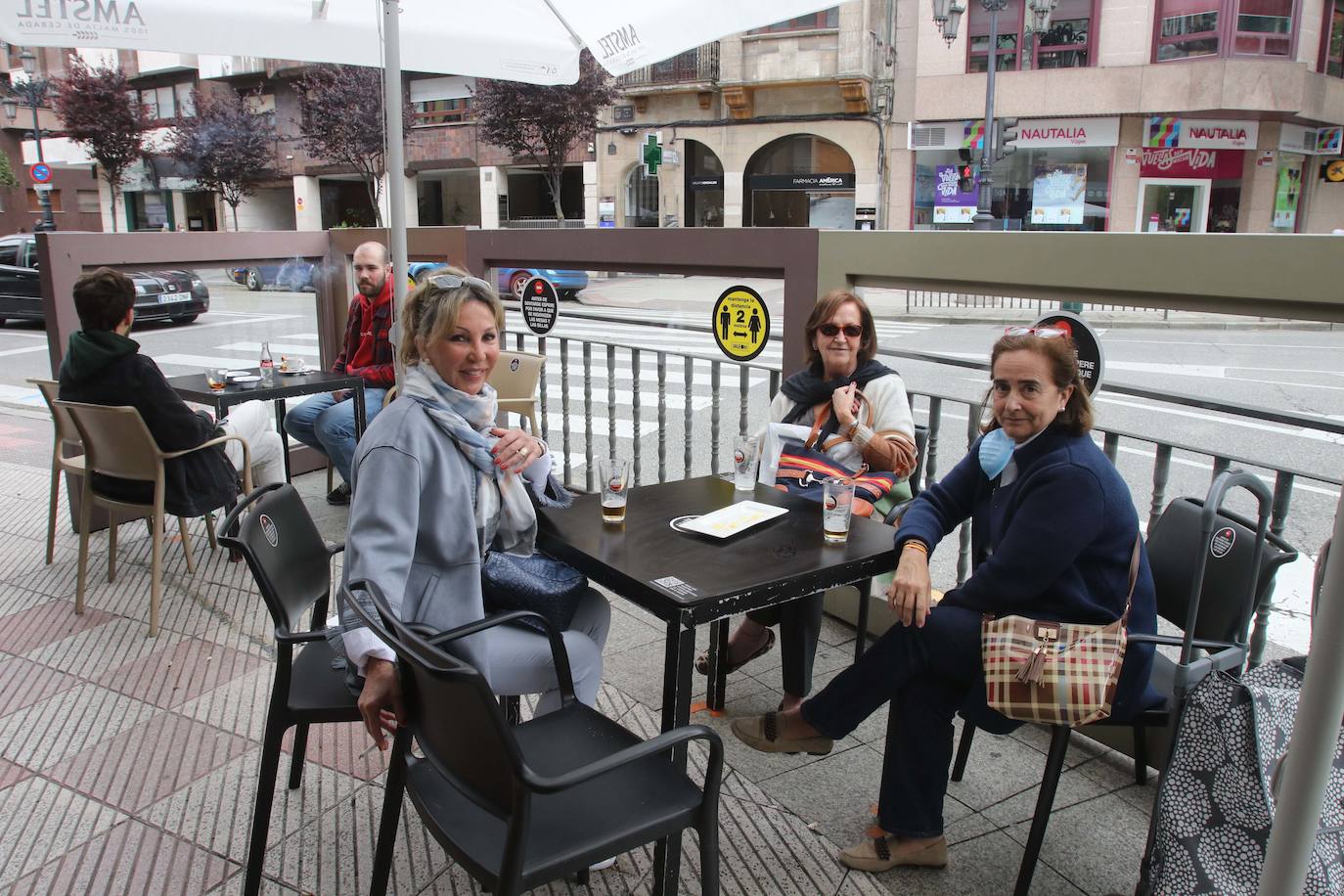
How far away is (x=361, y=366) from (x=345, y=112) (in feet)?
72.9

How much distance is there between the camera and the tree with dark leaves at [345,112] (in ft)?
80.8

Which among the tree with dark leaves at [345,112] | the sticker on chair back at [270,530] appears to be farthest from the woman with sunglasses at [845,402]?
the tree with dark leaves at [345,112]

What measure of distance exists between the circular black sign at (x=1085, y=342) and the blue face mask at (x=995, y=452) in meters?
0.63

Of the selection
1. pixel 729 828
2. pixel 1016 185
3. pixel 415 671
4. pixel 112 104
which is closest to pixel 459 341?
pixel 415 671

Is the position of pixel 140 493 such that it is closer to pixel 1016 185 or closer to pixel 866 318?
pixel 866 318

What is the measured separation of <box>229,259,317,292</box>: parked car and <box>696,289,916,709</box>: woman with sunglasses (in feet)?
13.1

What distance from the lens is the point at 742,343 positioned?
13.4 ft

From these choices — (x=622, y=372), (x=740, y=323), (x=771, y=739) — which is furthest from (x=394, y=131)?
(x=622, y=372)

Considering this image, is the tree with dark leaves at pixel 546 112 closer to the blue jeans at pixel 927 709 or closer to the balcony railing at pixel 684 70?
the balcony railing at pixel 684 70

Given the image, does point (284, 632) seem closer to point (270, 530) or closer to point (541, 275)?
point (270, 530)

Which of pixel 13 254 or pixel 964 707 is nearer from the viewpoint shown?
pixel 964 707

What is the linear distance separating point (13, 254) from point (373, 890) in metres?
19.4

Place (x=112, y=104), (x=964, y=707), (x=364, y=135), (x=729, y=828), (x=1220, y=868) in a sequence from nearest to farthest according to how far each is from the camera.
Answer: (x=1220, y=868) < (x=964, y=707) < (x=729, y=828) < (x=364, y=135) < (x=112, y=104)

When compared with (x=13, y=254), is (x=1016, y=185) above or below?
above
